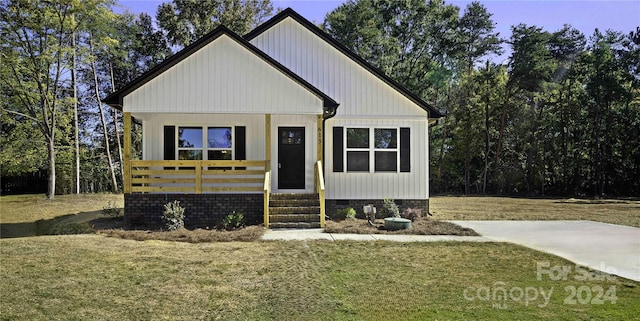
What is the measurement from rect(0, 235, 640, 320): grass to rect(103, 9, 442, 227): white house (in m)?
3.37

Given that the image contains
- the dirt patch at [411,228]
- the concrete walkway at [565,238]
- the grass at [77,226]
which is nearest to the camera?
the concrete walkway at [565,238]

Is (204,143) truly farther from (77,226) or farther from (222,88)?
(77,226)

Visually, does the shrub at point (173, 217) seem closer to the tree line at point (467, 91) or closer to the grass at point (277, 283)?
the grass at point (277, 283)

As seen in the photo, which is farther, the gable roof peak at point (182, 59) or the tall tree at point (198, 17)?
the tall tree at point (198, 17)

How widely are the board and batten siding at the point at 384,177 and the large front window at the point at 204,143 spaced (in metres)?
3.15

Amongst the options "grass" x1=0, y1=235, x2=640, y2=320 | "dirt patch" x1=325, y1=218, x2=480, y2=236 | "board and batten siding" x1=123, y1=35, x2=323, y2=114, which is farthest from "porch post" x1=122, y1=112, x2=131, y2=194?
"dirt patch" x1=325, y1=218, x2=480, y2=236

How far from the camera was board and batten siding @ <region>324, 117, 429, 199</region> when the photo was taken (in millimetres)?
14570

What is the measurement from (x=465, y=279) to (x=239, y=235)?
5.45 m

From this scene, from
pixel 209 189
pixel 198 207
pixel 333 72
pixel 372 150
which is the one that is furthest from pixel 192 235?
pixel 333 72

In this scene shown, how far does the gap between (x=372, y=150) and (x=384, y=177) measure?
94 centimetres

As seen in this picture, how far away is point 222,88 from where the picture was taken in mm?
12453

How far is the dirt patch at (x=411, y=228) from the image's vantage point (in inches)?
445

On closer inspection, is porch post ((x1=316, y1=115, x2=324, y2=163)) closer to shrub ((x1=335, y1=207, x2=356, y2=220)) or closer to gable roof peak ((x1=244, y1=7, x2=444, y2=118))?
shrub ((x1=335, y1=207, x2=356, y2=220))

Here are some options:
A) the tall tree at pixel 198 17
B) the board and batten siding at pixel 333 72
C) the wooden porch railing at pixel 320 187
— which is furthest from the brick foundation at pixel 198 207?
the tall tree at pixel 198 17
